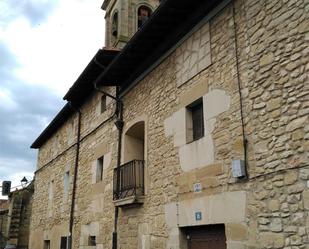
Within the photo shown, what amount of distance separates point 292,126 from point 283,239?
1.41m

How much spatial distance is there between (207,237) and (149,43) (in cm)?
432

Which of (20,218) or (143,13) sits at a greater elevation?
(143,13)

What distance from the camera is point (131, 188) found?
335 inches

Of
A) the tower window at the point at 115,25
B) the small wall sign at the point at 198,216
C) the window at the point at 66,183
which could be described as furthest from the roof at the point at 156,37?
the tower window at the point at 115,25

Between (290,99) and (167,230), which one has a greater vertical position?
(290,99)

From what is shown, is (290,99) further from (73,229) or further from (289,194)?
(73,229)

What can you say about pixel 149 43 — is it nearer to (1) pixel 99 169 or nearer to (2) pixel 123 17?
(1) pixel 99 169

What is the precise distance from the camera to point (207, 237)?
21.1 feet

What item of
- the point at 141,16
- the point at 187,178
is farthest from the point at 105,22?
the point at 187,178

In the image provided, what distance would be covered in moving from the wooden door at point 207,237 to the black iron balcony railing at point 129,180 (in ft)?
6.03

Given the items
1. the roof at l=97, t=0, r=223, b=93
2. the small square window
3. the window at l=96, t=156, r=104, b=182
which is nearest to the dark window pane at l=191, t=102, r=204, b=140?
the roof at l=97, t=0, r=223, b=93

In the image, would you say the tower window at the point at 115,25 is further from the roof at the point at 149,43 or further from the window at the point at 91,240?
the window at the point at 91,240

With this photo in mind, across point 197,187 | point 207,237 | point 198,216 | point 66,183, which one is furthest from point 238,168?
point 66,183

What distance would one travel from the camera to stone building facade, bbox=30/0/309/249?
5160mm
